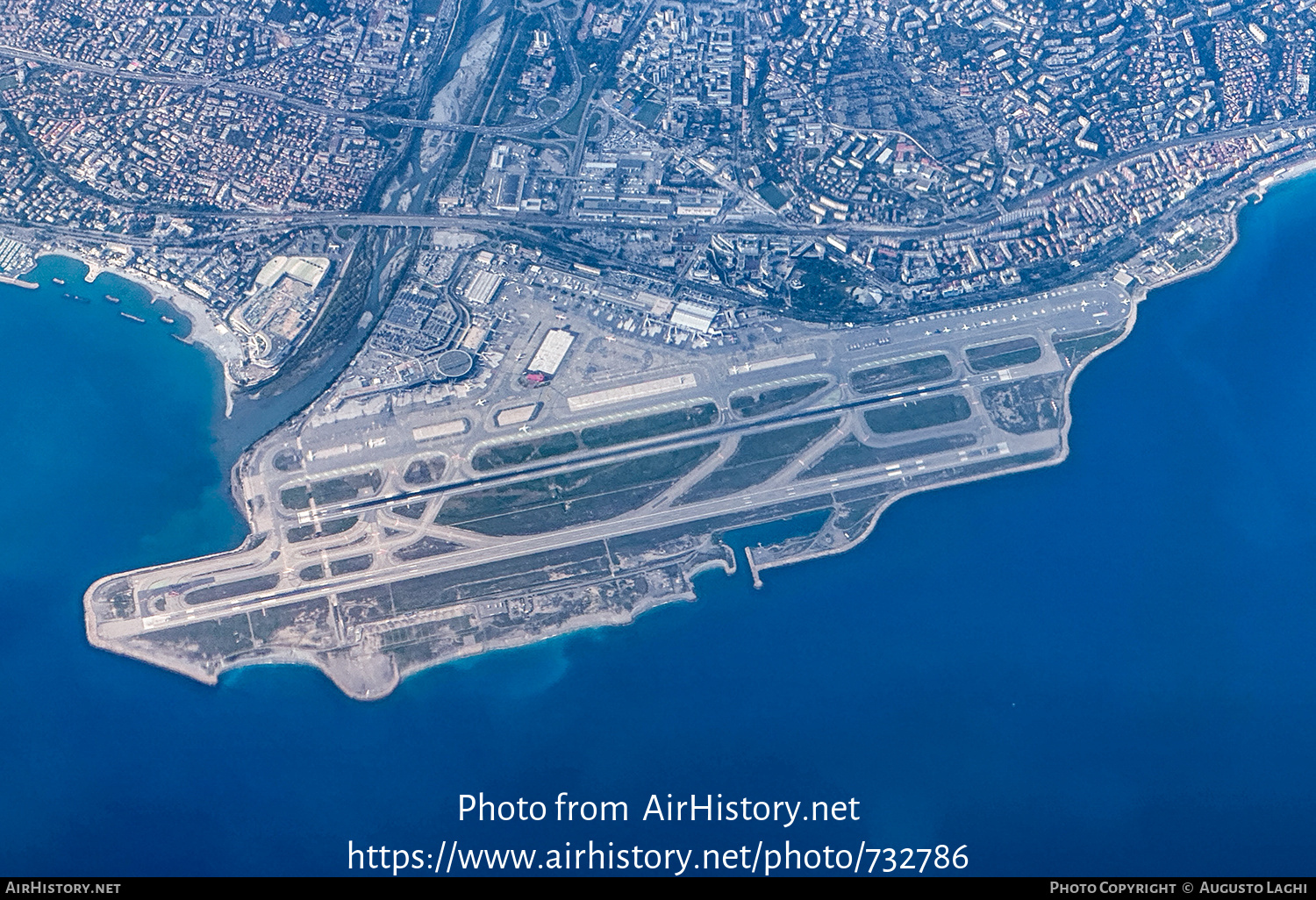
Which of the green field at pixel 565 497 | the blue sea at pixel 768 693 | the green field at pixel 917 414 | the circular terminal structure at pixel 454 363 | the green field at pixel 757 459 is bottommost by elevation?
the blue sea at pixel 768 693

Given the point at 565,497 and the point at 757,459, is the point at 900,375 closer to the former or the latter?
the point at 757,459

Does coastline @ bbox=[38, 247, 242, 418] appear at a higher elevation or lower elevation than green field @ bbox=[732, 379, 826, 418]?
higher

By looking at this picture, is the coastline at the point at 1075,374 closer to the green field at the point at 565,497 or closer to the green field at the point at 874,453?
the green field at the point at 874,453

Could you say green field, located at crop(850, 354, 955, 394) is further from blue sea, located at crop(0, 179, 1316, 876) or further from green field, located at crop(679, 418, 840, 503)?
blue sea, located at crop(0, 179, 1316, 876)

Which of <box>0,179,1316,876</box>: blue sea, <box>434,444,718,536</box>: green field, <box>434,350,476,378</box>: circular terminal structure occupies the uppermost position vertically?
<box>434,350,476,378</box>: circular terminal structure

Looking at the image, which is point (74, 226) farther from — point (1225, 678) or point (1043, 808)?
point (1225, 678)

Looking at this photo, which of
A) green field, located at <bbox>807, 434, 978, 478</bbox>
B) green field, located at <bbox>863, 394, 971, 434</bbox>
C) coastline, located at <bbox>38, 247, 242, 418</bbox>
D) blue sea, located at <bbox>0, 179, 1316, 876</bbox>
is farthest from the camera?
green field, located at <bbox>863, 394, 971, 434</bbox>

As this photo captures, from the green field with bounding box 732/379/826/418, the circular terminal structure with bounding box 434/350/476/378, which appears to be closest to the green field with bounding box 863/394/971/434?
the green field with bounding box 732/379/826/418

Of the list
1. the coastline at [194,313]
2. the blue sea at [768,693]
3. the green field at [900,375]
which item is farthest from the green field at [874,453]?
the coastline at [194,313]
